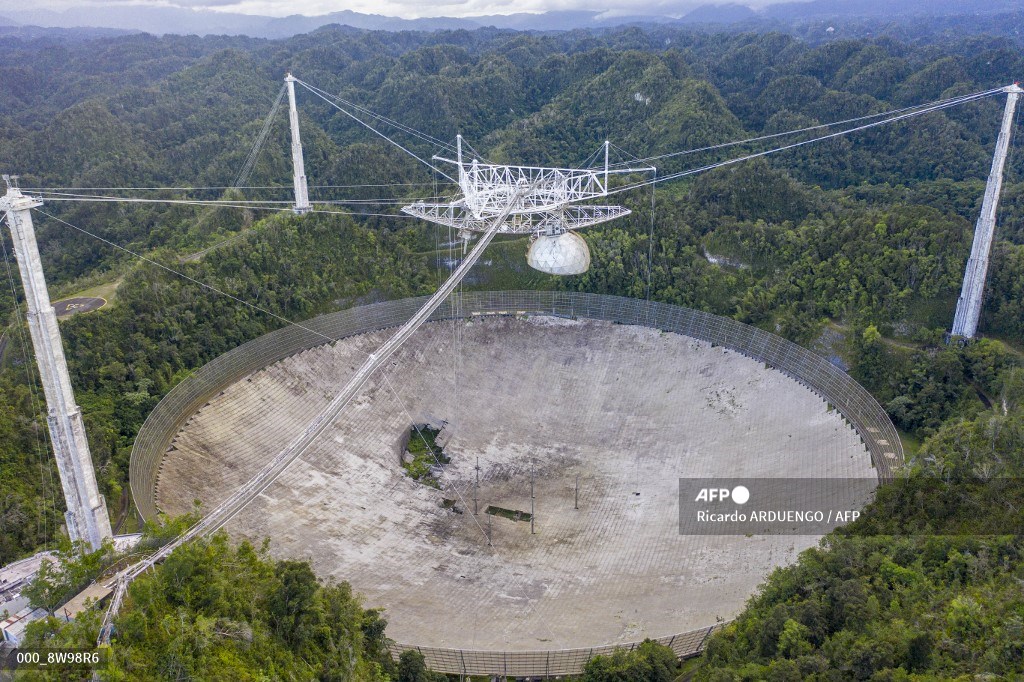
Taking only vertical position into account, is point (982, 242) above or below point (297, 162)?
below

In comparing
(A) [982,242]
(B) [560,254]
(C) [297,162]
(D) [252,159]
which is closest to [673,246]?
(B) [560,254]

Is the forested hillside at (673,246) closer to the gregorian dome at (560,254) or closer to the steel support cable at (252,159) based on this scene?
the steel support cable at (252,159)

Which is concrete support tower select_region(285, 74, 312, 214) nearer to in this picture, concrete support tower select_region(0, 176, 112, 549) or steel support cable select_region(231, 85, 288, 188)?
concrete support tower select_region(0, 176, 112, 549)

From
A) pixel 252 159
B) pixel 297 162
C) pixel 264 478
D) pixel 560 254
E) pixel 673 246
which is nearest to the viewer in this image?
pixel 264 478

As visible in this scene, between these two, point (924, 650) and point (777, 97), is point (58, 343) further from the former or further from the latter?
point (777, 97)

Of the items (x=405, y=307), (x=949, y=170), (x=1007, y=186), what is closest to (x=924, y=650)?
(x=405, y=307)

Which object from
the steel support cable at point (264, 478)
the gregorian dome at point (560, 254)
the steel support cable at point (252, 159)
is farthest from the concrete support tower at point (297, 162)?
the steel support cable at point (252, 159)

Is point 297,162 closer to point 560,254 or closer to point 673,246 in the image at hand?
point 560,254

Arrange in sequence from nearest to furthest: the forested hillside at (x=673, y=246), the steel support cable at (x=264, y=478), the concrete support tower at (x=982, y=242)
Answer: the steel support cable at (x=264, y=478)
the forested hillside at (x=673, y=246)
the concrete support tower at (x=982, y=242)
